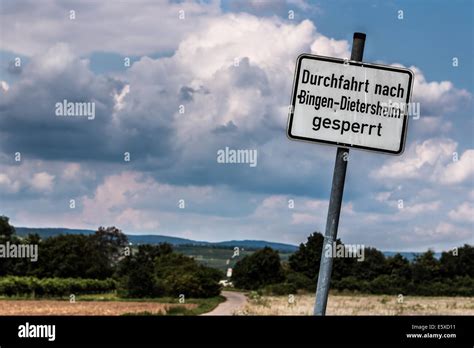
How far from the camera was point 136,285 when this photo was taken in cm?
5606

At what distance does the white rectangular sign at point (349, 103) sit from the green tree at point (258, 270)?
69132 mm

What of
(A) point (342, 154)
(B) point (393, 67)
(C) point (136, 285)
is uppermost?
(B) point (393, 67)

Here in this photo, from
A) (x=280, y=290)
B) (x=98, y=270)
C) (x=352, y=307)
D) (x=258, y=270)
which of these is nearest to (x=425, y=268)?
(x=258, y=270)

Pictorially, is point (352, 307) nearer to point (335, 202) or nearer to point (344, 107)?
point (335, 202)

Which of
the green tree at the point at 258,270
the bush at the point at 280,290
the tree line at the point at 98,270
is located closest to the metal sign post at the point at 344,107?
the tree line at the point at 98,270

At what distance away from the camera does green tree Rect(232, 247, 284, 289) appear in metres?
76.8

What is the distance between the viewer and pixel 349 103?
655 cm

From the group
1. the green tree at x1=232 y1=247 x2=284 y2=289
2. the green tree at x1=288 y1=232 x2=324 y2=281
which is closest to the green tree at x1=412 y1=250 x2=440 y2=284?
the green tree at x1=288 y1=232 x2=324 y2=281

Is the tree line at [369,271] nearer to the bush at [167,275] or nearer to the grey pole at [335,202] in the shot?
the bush at [167,275]
